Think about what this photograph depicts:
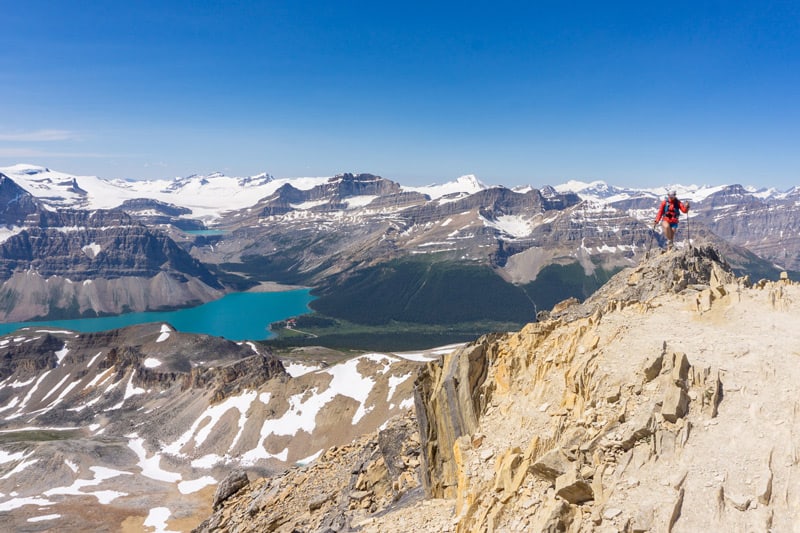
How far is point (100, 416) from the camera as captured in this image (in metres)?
148

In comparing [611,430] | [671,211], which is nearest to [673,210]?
[671,211]

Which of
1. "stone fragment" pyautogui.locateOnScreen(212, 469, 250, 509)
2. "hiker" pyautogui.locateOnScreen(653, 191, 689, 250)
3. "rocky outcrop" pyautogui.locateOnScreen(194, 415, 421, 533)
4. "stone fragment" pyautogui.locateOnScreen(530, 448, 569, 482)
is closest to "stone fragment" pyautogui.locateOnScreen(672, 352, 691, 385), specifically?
"stone fragment" pyautogui.locateOnScreen(530, 448, 569, 482)

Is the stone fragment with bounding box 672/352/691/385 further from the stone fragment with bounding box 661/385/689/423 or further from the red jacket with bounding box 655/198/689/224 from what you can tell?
the red jacket with bounding box 655/198/689/224

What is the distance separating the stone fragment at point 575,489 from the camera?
53.6ft

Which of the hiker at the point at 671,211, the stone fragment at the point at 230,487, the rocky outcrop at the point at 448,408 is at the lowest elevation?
the stone fragment at the point at 230,487

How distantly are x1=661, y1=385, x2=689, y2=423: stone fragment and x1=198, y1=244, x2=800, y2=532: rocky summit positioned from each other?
1.8 inches

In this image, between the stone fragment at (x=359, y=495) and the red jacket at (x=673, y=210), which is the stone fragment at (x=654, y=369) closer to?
the stone fragment at (x=359, y=495)

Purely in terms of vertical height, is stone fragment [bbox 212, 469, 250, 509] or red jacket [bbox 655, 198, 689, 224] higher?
→ red jacket [bbox 655, 198, 689, 224]

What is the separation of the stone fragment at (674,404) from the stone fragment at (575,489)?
3985mm

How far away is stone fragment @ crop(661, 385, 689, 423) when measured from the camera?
17.6m

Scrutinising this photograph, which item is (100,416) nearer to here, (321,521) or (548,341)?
Result: (321,521)

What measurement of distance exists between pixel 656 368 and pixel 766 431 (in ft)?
12.9

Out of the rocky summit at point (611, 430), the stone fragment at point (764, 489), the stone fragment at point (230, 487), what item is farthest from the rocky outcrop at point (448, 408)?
the stone fragment at point (230, 487)

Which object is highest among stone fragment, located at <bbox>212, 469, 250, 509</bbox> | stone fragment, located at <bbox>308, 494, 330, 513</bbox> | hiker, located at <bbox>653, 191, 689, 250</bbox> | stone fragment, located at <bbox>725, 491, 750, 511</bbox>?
hiker, located at <bbox>653, 191, 689, 250</bbox>
